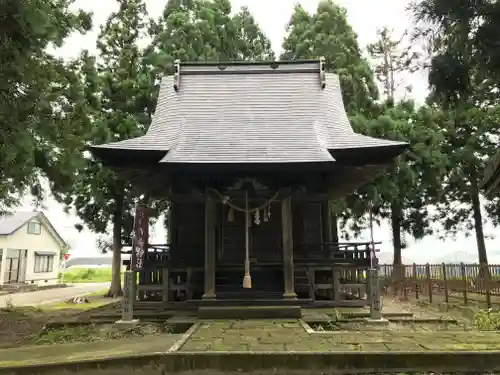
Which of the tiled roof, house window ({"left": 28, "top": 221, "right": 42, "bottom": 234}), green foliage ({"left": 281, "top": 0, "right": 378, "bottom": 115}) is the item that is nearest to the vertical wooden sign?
green foliage ({"left": 281, "top": 0, "right": 378, "bottom": 115})

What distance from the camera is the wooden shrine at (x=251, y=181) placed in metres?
10.2

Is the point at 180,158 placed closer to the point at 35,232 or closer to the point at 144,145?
the point at 144,145

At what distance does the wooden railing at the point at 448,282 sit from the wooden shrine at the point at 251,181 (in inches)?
145

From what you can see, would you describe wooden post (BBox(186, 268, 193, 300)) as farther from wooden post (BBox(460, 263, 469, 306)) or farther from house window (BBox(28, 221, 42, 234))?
house window (BBox(28, 221, 42, 234))

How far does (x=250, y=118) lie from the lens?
39.9 feet

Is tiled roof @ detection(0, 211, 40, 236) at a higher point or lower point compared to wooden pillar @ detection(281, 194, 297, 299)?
higher

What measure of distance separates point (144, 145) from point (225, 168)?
2.41 meters

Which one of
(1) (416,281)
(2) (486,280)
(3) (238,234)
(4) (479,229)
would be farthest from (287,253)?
(4) (479,229)

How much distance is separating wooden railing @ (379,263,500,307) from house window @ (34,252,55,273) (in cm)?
3164

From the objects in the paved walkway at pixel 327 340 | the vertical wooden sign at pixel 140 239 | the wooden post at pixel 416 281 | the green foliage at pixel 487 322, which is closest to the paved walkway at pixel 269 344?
the paved walkway at pixel 327 340

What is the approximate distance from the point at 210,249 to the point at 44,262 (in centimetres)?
3548

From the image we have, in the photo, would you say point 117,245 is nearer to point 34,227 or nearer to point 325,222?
point 325,222

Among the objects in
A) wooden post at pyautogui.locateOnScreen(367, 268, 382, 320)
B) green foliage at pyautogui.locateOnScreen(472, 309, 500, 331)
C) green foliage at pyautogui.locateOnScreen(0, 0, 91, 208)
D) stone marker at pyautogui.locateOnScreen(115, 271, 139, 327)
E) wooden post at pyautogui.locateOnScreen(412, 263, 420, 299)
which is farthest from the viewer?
wooden post at pyautogui.locateOnScreen(412, 263, 420, 299)

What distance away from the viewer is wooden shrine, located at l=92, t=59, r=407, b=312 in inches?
400
